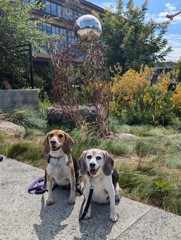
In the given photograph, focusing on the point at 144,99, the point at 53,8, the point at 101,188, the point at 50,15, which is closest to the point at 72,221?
the point at 101,188

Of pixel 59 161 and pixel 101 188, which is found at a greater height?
pixel 59 161

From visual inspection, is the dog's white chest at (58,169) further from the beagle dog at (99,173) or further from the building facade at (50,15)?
the building facade at (50,15)

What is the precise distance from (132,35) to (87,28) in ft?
54.0

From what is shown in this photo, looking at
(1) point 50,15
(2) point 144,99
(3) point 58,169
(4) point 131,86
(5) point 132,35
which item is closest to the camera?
(3) point 58,169

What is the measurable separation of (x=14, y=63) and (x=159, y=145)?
7.35 m

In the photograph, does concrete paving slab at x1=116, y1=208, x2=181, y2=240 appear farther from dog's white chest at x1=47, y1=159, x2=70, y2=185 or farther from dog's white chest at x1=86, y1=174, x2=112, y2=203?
dog's white chest at x1=47, y1=159, x2=70, y2=185

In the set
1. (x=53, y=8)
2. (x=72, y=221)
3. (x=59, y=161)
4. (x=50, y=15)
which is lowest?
(x=72, y=221)

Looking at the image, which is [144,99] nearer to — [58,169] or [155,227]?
[58,169]

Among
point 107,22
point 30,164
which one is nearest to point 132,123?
point 30,164

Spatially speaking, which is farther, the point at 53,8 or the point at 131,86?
the point at 53,8

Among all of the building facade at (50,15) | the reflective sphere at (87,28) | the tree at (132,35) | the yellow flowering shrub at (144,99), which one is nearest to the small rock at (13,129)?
the reflective sphere at (87,28)

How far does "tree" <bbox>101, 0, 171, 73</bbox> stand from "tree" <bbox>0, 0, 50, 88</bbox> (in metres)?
11.1

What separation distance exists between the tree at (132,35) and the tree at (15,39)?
11.1 m

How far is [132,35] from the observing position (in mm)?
20250
